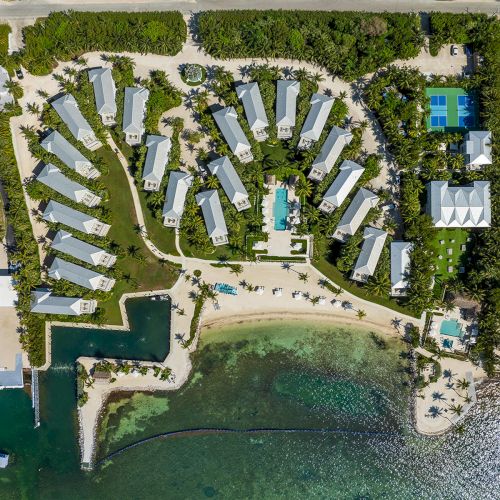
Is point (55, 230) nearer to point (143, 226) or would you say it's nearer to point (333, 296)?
point (143, 226)

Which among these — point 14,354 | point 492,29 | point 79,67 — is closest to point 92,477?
point 14,354

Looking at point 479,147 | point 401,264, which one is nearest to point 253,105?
point 401,264

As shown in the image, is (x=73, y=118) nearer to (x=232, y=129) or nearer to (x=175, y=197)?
(x=175, y=197)

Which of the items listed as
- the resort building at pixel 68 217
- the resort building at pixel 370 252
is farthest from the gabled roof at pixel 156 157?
the resort building at pixel 370 252

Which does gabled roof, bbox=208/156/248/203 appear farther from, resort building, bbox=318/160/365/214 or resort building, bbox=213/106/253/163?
resort building, bbox=318/160/365/214

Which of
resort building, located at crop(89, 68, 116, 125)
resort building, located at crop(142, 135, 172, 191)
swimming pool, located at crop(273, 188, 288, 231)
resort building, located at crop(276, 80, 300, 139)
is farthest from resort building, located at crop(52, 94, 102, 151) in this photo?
swimming pool, located at crop(273, 188, 288, 231)

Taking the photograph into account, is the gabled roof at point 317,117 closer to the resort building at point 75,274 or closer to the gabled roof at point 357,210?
the gabled roof at point 357,210
